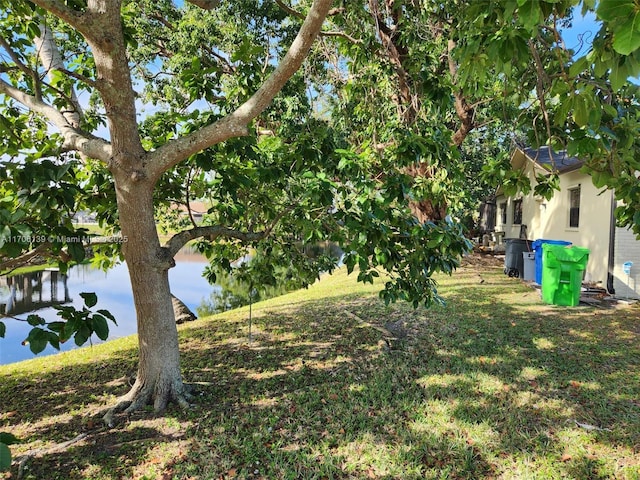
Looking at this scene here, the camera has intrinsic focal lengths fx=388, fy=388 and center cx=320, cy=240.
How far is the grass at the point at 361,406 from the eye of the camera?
9.32 feet

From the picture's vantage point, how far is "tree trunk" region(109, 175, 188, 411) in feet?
10.6

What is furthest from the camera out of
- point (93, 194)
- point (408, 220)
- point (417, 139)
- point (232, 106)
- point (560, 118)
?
point (232, 106)

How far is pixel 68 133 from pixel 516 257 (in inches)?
449

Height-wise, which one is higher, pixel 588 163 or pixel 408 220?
pixel 588 163

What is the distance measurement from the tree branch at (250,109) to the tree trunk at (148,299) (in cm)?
29

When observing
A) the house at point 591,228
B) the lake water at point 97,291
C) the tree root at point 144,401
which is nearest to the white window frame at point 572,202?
the house at point 591,228

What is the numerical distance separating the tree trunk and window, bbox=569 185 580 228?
37.2 ft

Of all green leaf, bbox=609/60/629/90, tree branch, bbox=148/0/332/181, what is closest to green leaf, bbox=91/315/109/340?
tree branch, bbox=148/0/332/181

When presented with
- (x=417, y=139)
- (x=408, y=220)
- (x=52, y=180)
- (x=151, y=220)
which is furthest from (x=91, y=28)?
(x=408, y=220)

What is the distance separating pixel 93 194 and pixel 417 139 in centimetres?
317

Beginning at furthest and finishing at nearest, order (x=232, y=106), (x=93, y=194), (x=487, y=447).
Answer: (x=232, y=106), (x=93, y=194), (x=487, y=447)

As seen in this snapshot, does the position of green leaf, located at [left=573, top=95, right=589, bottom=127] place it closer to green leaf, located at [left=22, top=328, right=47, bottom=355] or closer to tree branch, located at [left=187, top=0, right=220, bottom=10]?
tree branch, located at [left=187, top=0, right=220, bottom=10]

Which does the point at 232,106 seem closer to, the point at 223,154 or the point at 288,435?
the point at 223,154

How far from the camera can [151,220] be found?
331 centimetres
